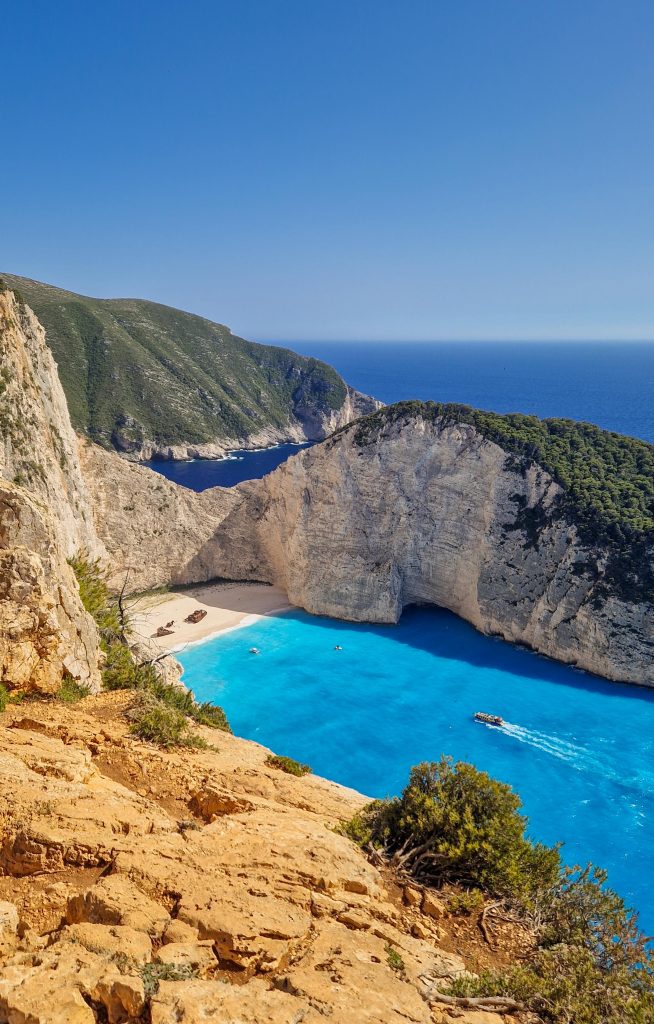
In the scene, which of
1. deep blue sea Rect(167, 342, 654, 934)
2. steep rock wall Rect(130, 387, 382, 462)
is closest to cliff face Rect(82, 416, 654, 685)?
deep blue sea Rect(167, 342, 654, 934)

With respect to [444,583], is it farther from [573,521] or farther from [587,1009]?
[587,1009]

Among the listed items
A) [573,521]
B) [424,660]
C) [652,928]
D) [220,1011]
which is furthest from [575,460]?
[220,1011]

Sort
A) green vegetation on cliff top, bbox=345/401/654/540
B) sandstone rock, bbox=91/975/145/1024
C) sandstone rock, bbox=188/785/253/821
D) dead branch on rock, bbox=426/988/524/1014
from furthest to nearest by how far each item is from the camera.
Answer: green vegetation on cliff top, bbox=345/401/654/540, sandstone rock, bbox=188/785/253/821, dead branch on rock, bbox=426/988/524/1014, sandstone rock, bbox=91/975/145/1024

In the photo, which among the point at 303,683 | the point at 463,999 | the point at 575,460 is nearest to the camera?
the point at 463,999

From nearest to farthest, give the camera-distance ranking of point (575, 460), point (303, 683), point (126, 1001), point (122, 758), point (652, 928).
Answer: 1. point (126, 1001)
2. point (122, 758)
3. point (652, 928)
4. point (303, 683)
5. point (575, 460)

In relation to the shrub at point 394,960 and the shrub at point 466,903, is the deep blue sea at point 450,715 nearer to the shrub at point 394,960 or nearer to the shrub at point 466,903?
the shrub at point 466,903

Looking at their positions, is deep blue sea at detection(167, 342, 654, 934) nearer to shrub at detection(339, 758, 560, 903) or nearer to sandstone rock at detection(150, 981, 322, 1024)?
shrub at detection(339, 758, 560, 903)
